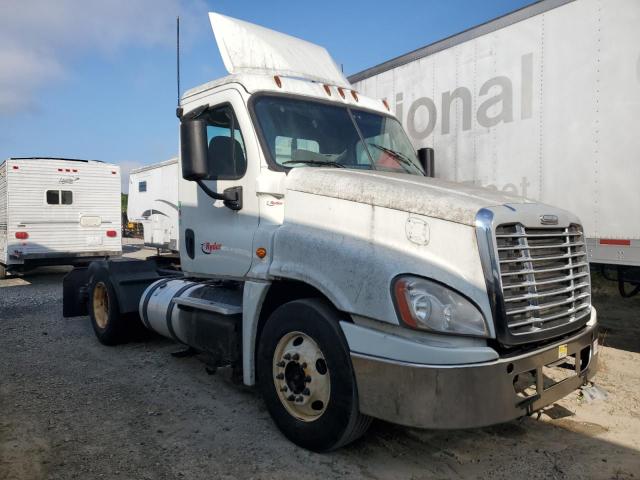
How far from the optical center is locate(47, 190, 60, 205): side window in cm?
1312

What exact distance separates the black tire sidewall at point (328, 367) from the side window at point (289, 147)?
1.16 m

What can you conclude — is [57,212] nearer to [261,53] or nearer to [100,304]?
[100,304]

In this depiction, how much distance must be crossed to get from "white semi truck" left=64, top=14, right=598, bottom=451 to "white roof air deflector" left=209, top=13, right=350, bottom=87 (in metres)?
0.02

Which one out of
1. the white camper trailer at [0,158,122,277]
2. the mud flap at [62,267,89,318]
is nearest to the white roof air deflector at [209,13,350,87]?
the mud flap at [62,267,89,318]

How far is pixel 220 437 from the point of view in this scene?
3.75m

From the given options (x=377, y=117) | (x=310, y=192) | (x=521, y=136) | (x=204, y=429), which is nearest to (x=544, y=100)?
(x=521, y=136)

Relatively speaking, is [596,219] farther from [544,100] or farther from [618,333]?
[618,333]

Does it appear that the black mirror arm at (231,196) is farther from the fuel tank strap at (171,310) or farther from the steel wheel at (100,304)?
the steel wheel at (100,304)

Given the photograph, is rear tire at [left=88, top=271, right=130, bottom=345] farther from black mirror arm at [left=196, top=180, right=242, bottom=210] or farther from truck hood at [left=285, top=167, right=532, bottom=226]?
truck hood at [left=285, top=167, right=532, bottom=226]

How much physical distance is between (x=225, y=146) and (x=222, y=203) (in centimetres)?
48

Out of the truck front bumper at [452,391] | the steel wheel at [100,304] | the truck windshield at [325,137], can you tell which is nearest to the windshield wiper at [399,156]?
the truck windshield at [325,137]

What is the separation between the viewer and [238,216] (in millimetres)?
4078

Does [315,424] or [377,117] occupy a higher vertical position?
[377,117]

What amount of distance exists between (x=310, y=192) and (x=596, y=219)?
3.32 m
